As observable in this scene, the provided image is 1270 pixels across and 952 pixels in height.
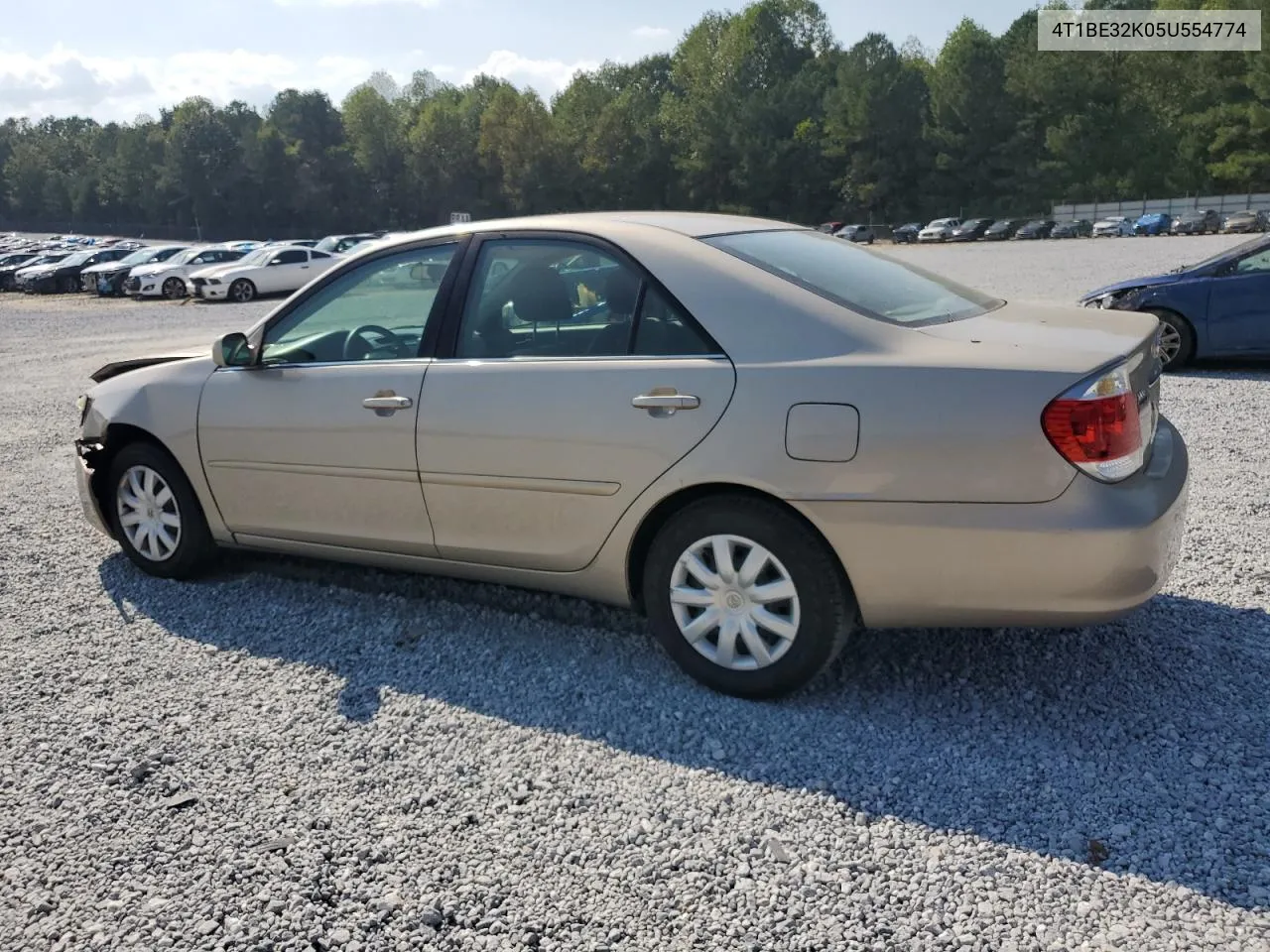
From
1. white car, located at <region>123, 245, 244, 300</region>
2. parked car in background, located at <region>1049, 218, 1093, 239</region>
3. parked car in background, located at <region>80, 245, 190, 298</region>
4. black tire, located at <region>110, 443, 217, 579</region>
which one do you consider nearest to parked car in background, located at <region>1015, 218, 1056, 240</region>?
parked car in background, located at <region>1049, 218, 1093, 239</region>

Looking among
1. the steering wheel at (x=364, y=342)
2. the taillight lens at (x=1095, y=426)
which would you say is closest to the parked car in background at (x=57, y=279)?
the steering wheel at (x=364, y=342)

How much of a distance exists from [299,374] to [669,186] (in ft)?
299

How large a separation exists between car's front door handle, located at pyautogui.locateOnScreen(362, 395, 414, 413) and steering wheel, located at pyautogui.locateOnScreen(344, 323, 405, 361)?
0.84 feet

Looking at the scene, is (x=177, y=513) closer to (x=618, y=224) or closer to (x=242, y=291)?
(x=618, y=224)

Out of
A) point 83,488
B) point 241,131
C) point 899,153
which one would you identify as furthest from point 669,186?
point 83,488

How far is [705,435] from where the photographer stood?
353 centimetres

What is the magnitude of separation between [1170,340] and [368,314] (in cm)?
A: 813

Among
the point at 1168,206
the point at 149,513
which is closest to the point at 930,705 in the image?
the point at 149,513

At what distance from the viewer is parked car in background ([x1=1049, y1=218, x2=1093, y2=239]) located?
63.9m

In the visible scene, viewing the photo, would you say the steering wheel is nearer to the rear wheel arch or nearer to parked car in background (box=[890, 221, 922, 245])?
the rear wheel arch

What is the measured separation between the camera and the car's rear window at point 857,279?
3.70m

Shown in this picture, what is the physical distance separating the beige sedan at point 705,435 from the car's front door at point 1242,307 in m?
6.46

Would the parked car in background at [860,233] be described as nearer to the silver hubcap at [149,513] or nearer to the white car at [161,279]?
the white car at [161,279]

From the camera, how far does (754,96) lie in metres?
86.8
